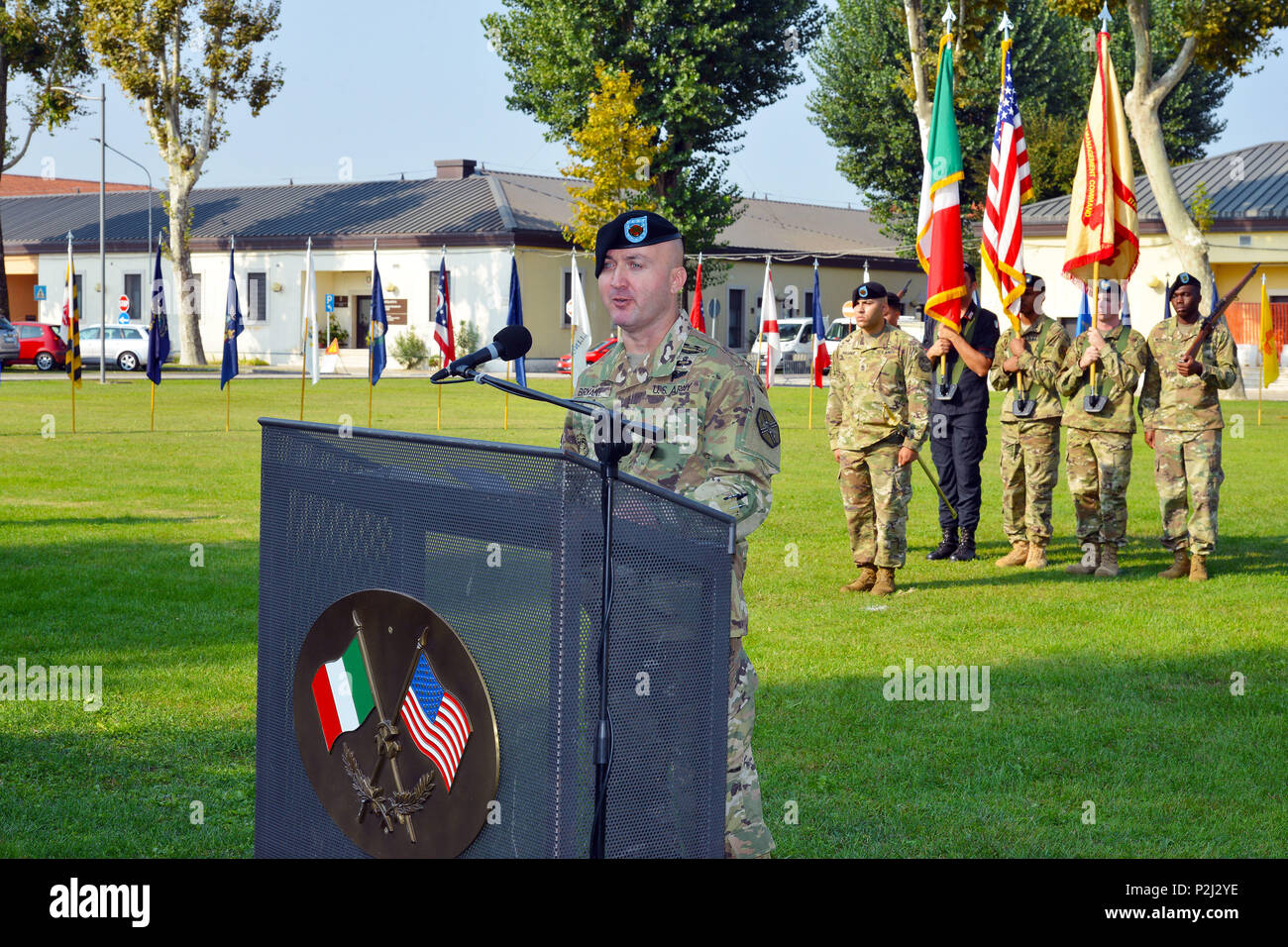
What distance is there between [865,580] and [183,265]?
145 ft

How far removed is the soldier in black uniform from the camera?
11.6 metres

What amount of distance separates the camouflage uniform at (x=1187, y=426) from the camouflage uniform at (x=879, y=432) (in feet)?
6.67

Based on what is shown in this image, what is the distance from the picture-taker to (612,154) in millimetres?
44125

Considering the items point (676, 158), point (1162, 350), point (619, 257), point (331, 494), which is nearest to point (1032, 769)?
point (619, 257)

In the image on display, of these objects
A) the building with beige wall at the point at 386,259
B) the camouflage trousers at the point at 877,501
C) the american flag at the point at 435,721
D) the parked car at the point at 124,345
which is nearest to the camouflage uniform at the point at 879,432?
the camouflage trousers at the point at 877,501

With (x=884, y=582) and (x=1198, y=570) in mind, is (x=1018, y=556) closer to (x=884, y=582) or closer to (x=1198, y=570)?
(x=1198, y=570)

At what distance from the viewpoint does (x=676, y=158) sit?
153 feet

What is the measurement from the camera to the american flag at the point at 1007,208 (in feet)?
37.3

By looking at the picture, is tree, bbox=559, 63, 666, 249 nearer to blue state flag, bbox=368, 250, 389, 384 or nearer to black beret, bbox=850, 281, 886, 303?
blue state flag, bbox=368, 250, 389, 384

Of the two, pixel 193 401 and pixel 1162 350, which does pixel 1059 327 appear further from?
pixel 193 401

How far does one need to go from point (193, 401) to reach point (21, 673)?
958 inches

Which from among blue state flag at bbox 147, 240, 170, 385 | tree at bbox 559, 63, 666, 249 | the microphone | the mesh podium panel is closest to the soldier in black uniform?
the microphone

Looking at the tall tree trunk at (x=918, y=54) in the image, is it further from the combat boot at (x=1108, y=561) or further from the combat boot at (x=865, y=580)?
the combat boot at (x=865, y=580)
